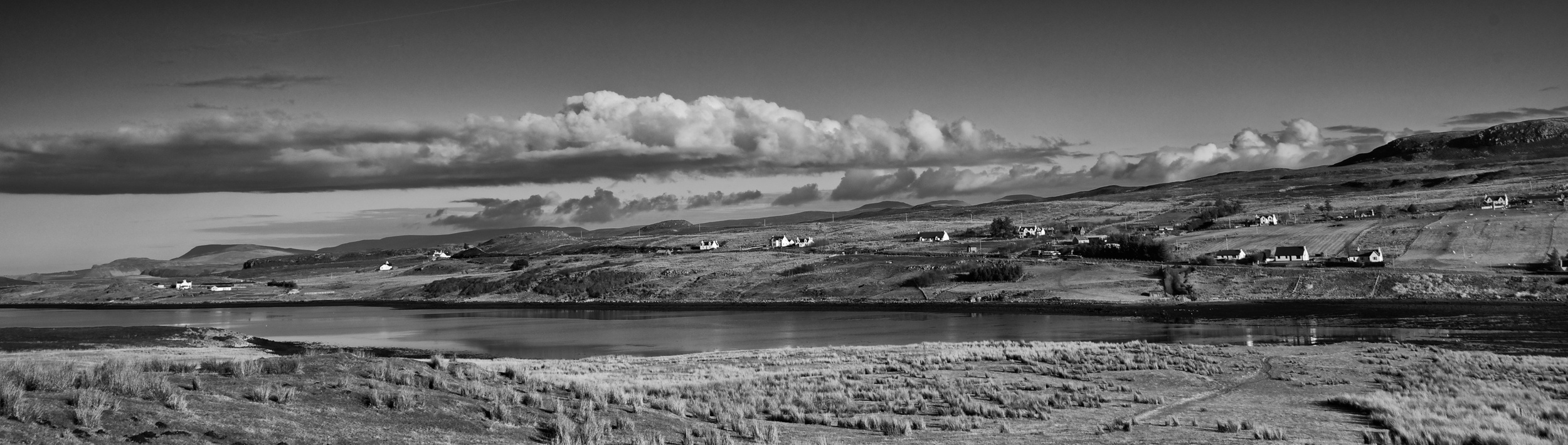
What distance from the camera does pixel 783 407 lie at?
20172mm

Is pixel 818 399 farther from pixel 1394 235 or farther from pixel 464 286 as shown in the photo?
pixel 464 286

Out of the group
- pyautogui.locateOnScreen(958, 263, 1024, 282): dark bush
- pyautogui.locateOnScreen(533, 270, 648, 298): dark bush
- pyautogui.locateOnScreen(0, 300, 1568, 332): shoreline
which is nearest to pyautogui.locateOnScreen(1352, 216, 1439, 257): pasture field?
pyautogui.locateOnScreen(0, 300, 1568, 332): shoreline

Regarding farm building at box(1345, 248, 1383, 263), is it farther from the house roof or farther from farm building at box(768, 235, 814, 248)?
farm building at box(768, 235, 814, 248)

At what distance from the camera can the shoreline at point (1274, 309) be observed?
5109 cm

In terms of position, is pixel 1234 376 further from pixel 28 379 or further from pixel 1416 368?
pixel 28 379

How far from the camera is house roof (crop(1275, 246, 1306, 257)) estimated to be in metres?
87.2

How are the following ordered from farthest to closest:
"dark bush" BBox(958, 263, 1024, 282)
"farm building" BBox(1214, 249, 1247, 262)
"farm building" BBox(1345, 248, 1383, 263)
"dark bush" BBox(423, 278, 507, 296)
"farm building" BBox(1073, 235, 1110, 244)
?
1. "dark bush" BBox(423, 278, 507, 296)
2. "farm building" BBox(1073, 235, 1110, 244)
3. "farm building" BBox(1214, 249, 1247, 262)
4. "dark bush" BBox(958, 263, 1024, 282)
5. "farm building" BBox(1345, 248, 1383, 263)

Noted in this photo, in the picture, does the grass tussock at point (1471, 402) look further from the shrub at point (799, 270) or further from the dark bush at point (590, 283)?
the dark bush at point (590, 283)

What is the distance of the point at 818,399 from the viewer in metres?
22.3

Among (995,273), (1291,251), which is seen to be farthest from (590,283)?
(1291,251)

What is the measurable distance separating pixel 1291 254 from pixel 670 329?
193 feet

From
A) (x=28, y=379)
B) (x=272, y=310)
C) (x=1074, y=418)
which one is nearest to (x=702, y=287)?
(x=272, y=310)

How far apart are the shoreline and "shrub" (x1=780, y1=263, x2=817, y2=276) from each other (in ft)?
38.9

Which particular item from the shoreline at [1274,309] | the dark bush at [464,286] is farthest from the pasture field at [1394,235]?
the dark bush at [464,286]
